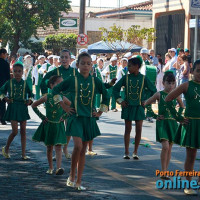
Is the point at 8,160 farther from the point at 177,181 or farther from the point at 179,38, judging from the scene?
the point at 179,38

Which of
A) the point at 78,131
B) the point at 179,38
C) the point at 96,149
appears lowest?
the point at 96,149

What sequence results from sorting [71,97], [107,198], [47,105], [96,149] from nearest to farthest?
[107,198]
[71,97]
[47,105]
[96,149]

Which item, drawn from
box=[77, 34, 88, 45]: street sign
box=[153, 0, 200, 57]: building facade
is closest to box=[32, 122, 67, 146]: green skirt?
box=[77, 34, 88, 45]: street sign

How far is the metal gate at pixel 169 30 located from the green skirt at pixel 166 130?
83.7 ft

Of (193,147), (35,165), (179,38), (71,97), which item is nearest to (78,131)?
(71,97)

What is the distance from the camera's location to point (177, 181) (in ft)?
28.0

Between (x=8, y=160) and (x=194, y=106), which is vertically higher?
(x=194, y=106)

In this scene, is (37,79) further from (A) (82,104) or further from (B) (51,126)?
(A) (82,104)

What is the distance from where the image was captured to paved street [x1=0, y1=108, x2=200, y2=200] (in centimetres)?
784

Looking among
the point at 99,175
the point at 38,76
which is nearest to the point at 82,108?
the point at 99,175

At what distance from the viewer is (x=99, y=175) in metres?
9.24

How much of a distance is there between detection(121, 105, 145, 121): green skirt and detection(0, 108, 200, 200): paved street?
72cm

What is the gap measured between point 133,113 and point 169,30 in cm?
2629

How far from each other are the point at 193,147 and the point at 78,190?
1.54m
